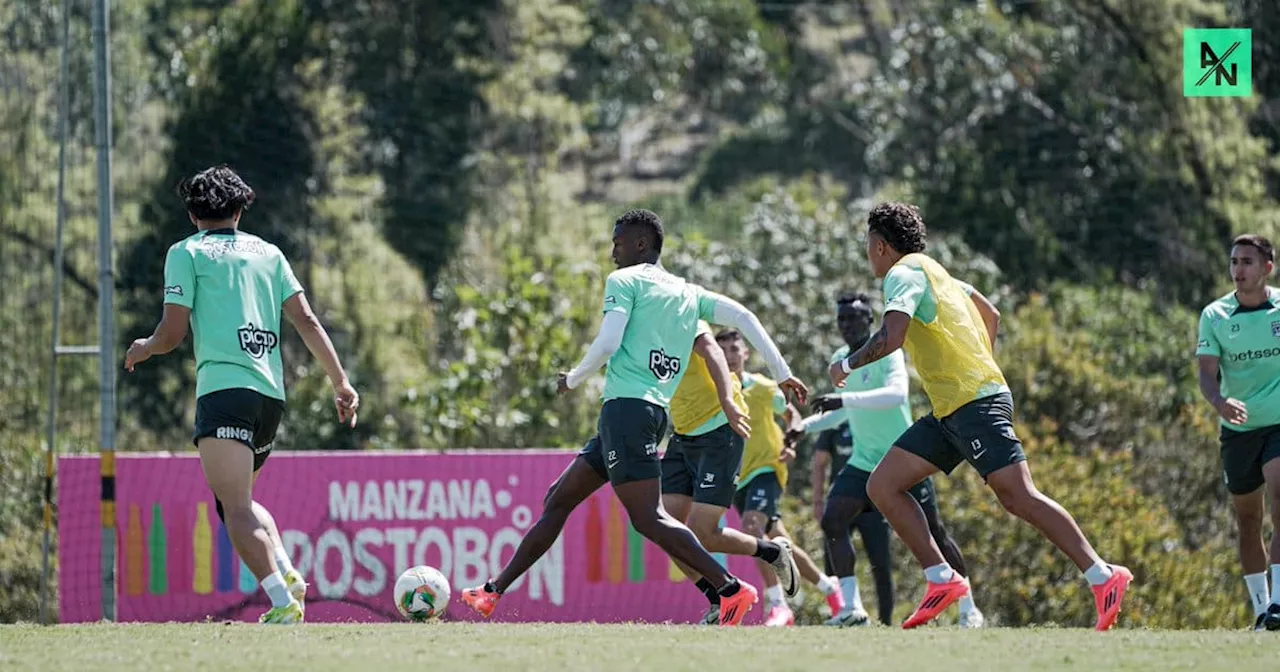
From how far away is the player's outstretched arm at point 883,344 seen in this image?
7809 millimetres

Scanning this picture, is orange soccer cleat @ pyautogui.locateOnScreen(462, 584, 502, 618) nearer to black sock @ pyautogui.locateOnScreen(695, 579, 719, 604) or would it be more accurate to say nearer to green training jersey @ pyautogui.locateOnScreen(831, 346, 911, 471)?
black sock @ pyautogui.locateOnScreen(695, 579, 719, 604)

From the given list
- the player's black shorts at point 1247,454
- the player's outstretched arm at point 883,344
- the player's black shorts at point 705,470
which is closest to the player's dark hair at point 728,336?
the player's black shorts at point 705,470

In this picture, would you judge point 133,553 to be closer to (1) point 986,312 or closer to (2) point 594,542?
(2) point 594,542

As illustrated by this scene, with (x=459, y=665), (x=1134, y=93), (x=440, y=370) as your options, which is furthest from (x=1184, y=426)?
(x=459, y=665)

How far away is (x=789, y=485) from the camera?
18031 millimetres

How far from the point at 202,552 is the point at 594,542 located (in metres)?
2.90

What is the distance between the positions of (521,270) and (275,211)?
439 centimetres

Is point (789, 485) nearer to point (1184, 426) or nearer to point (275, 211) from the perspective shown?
point (1184, 426)

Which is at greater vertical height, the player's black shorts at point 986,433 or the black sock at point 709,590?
the player's black shorts at point 986,433

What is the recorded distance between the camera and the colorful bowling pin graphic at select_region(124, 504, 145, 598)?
43.3ft

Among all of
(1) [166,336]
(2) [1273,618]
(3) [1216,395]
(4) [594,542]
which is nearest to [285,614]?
(1) [166,336]

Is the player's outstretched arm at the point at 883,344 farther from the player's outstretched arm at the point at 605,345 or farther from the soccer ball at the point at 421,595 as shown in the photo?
the soccer ball at the point at 421,595

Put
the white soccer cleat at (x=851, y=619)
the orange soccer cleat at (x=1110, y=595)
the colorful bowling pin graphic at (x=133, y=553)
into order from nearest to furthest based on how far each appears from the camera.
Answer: the orange soccer cleat at (x=1110, y=595) → the white soccer cleat at (x=851, y=619) → the colorful bowling pin graphic at (x=133, y=553)

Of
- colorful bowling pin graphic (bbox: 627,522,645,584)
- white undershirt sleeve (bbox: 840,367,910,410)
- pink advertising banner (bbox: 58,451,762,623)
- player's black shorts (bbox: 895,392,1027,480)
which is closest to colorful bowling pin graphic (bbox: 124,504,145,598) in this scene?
pink advertising banner (bbox: 58,451,762,623)
